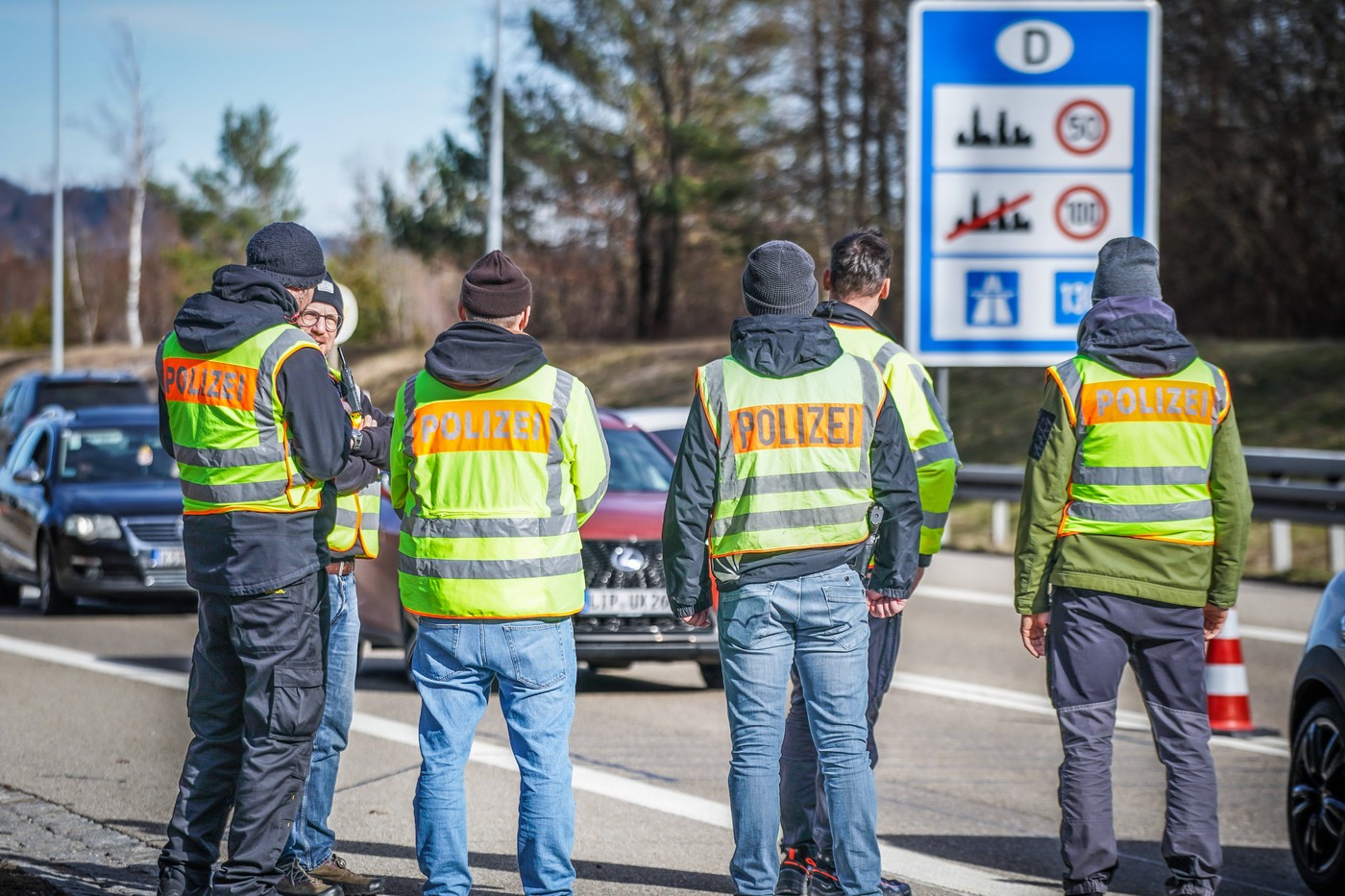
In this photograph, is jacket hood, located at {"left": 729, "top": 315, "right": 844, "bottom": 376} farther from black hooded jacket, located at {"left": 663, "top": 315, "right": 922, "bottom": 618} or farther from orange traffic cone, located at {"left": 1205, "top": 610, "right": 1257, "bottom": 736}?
orange traffic cone, located at {"left": 1205, "top": 610, "right": 1257, "bottom": 736}

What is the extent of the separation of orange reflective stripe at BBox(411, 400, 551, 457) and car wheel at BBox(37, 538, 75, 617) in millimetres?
9868

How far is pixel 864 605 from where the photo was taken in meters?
4.72

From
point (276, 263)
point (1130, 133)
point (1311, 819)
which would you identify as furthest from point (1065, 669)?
point (1130, 133)

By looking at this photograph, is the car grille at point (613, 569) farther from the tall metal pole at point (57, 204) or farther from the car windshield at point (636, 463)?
the tall metal pole at point (57, 204)

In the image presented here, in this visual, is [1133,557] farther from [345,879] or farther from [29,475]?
[29,475]

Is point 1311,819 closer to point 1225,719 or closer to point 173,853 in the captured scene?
point 1225,719

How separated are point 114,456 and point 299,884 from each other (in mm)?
10172

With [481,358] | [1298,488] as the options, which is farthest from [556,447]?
[1298,488]

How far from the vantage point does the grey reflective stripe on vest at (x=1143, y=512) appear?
197 inches

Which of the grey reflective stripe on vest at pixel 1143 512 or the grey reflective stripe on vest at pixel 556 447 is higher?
the grey reflective stripe on vest at pixel 556 447

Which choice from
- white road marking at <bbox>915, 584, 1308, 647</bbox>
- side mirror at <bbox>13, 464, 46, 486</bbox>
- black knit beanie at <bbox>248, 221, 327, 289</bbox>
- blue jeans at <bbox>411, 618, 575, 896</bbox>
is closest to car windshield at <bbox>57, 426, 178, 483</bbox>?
side mirror at <bbox>13, 464, 46, 486</bbox>

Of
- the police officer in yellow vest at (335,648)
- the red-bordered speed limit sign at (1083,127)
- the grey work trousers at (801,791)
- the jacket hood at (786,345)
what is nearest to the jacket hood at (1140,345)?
the jacket hood at (786,345)

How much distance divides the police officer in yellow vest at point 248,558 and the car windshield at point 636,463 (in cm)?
517

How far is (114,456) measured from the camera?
1449 cm
